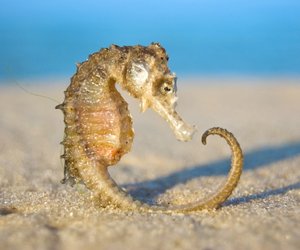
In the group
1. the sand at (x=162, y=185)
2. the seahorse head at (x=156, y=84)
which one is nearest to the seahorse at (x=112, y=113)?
the seahorse head at (x=156, y=84)

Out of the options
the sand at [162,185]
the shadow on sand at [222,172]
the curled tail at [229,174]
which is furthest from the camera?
the shadow on sand at [222,172]

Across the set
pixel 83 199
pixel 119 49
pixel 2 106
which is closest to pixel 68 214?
pixel 83 199

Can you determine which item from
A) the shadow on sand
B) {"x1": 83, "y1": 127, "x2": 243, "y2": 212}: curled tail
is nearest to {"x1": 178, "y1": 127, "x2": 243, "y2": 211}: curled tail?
{"x1": 83, "y1": 127, "x2": 243, "y2": 212}: curled tail

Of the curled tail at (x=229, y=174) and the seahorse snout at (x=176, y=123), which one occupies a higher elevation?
the seahorse snout at (x=176, y=123)

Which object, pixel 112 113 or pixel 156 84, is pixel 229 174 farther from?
pixel 112 113

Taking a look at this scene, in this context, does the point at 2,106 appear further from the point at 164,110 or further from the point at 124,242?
the point at 124,242

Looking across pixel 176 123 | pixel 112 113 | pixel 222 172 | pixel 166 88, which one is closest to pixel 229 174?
pixel 176 123

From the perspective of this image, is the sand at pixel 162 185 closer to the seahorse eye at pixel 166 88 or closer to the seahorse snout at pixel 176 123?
the seahorse snout at pixel 176 123

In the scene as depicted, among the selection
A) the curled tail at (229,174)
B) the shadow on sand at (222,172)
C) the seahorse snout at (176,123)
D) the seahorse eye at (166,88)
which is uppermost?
the seahorse eye at (166,88)
